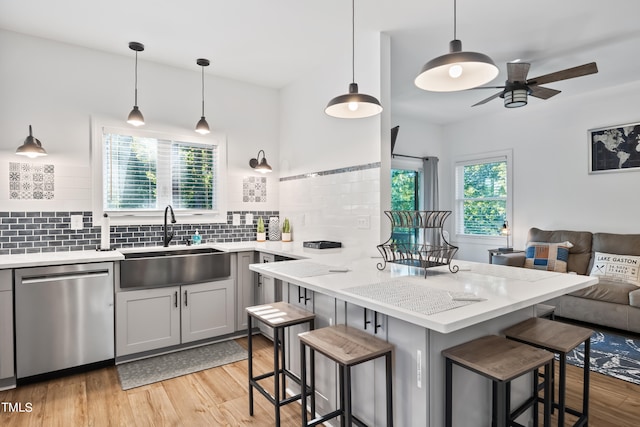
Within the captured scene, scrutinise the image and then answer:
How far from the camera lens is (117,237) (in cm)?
348

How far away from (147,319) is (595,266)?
15.5 feet

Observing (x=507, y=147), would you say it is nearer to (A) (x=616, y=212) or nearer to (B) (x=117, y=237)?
(A) (x=616, y=212)

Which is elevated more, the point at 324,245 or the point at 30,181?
the point at 30,181

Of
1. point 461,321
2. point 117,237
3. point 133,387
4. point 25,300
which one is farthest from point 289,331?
point 117,237

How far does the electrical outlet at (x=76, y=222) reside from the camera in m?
3.25

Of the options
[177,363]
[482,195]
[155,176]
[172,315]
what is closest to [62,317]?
[172,315]

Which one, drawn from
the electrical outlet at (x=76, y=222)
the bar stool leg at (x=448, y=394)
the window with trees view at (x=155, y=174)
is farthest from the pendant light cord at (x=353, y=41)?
the electrical outlet at (x=76, y=222)

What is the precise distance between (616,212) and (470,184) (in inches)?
81.0

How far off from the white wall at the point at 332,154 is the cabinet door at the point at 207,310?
1.11 m

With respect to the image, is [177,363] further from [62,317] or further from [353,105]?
[353,105]

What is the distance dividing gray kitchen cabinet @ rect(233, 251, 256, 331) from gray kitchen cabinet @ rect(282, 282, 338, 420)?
124 cm

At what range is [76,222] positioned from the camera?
327 centimetres

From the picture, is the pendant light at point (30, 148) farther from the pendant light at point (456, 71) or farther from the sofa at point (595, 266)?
the sofa at point (595, 266)

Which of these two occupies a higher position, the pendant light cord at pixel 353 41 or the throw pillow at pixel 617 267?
the pendant light cord at pixel 353 41
